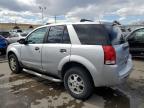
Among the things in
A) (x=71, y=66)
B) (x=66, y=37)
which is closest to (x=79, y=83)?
(x=71, y=66)

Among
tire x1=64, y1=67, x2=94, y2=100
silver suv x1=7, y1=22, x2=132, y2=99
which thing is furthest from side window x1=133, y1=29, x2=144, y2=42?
tire x1=64, y1=67, x2=94, y2=100

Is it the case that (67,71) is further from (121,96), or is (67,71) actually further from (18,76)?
(18,76)

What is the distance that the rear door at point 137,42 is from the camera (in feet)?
31.8

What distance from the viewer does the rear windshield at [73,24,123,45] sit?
4430 millimetres

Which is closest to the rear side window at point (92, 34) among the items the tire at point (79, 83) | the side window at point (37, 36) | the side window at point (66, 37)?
the side window at point (66, 37)

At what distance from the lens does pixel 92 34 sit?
15.1 ft

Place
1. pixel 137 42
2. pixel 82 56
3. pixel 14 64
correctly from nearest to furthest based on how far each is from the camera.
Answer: pixel 82 56 → pixel 14 64 → pixel 137 42

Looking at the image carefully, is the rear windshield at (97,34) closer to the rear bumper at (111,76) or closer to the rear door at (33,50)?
the rear bumper at (111,76)

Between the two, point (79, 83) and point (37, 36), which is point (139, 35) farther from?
point (79, 83)

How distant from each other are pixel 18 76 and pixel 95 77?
3484mm

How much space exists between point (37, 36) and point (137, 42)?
5.51m

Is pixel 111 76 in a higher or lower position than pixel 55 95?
higher

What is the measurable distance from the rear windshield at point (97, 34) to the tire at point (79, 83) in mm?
703

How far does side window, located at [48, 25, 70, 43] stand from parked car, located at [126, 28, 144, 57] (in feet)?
18.1
